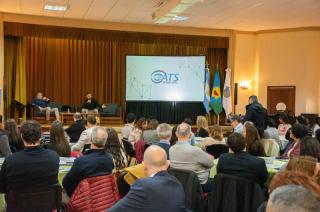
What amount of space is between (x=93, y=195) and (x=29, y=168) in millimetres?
549

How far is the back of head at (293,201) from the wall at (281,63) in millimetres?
12707

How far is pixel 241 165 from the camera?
138 inches

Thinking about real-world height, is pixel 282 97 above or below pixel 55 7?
below

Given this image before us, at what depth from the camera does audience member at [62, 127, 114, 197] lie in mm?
3326

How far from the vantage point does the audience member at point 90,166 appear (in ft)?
10.9

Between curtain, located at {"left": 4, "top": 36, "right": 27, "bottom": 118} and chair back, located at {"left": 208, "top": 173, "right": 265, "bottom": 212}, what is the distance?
10075mm

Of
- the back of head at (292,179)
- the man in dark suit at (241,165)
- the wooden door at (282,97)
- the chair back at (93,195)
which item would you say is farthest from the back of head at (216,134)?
the wooden door at (282,97)

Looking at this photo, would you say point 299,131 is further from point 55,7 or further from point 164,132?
point 55,7

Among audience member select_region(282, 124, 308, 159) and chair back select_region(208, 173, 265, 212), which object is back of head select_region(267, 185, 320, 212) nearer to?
chair back select_region(208, 173, 265, 212)

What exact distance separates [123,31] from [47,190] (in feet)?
34.4

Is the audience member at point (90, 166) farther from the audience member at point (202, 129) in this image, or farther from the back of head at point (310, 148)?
the audience member at point (202, 129)

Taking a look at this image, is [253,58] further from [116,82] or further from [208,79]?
[116,82]

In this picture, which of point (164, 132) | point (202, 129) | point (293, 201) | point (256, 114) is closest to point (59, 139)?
point (164, 132)

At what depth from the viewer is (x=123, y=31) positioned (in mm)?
13047
